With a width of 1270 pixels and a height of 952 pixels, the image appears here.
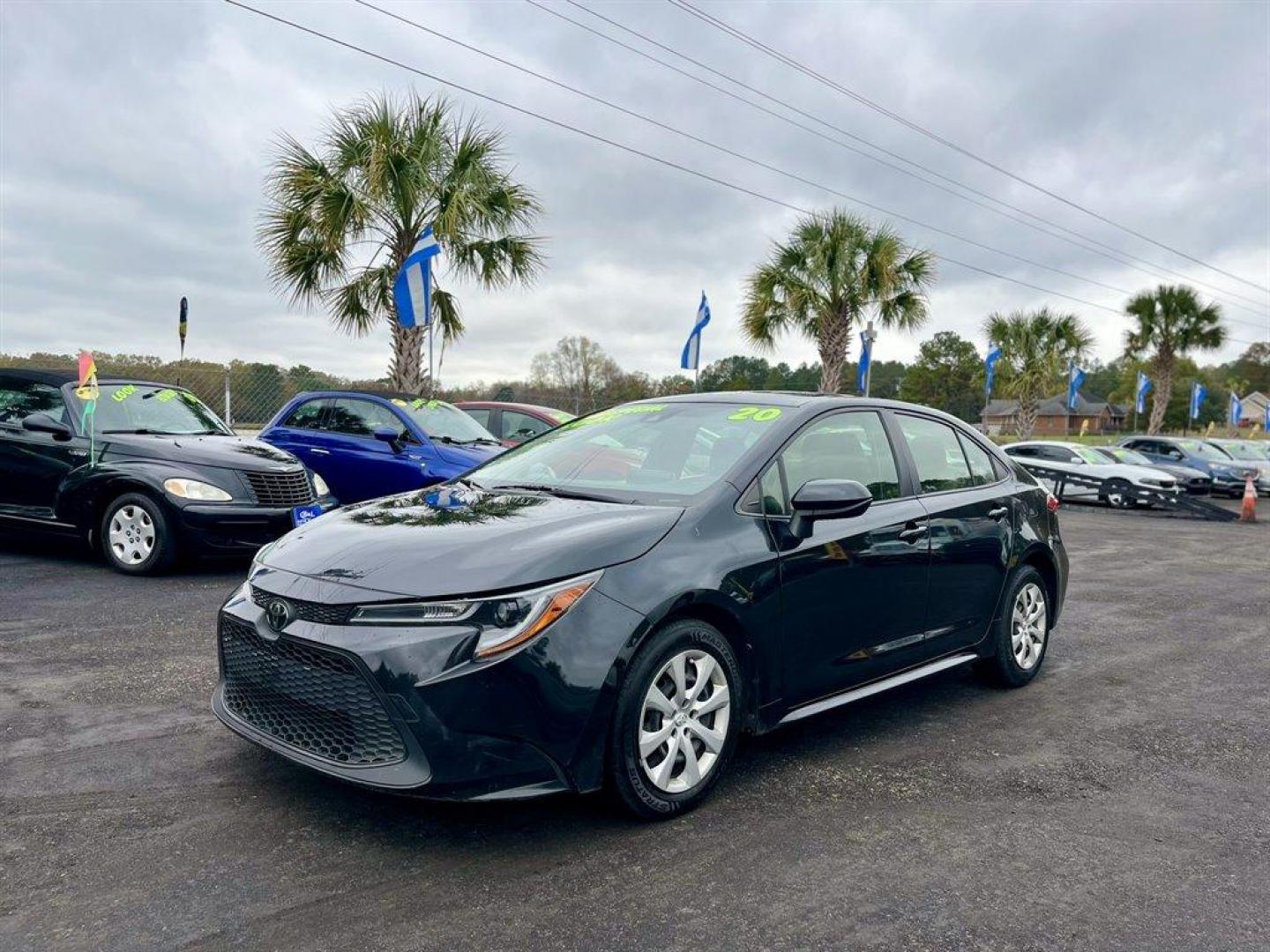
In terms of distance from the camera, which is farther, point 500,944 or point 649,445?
point 649,445

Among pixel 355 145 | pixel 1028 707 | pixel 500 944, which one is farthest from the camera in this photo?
pixel 355 145

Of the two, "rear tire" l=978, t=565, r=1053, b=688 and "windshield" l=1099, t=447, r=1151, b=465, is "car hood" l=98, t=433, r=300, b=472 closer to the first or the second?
"rear tire" l=978, t=565, r=1053, b=688

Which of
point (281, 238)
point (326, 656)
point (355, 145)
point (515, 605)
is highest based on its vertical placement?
point (355, 145)

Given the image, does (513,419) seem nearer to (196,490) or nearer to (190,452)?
(190,452)

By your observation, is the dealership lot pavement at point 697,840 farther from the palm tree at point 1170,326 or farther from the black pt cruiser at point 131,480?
the palm tree at point 1170,326

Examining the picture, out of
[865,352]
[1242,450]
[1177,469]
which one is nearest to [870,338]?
[865,352]

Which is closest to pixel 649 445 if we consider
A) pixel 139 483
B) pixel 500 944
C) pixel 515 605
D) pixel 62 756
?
pixel 515 605

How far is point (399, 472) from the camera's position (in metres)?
9.80

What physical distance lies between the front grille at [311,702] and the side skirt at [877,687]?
159 centimetres

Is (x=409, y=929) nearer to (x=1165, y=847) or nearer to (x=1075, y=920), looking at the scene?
(x=1075, y=920)

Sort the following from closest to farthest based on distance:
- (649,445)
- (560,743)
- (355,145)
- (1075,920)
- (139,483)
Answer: (1075,920) < (560,743) < (649,445) < (139,483) < (355,145)

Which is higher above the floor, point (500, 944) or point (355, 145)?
point (355, 145)

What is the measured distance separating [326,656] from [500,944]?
40.9 inches

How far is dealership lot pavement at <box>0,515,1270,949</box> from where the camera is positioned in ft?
8.76
